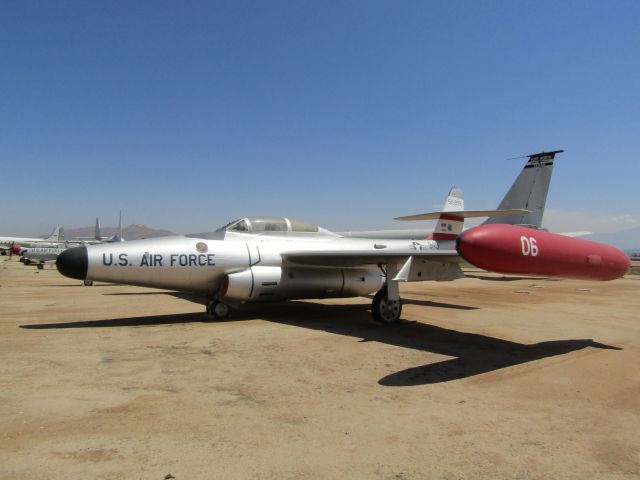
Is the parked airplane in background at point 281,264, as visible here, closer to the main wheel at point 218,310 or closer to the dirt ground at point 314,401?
the main wheel at point 218,310

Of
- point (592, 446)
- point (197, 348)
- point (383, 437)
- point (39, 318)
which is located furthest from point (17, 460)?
point (39, 318)

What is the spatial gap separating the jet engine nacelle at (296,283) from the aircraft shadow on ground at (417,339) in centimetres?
63

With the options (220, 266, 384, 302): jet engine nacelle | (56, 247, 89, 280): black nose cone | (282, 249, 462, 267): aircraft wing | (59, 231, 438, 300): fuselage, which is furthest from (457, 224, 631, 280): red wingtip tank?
(56, 247, 89, 280): black nose cone

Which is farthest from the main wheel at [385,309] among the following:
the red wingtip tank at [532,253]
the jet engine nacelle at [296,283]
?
the red wingtip tank at [532,253]

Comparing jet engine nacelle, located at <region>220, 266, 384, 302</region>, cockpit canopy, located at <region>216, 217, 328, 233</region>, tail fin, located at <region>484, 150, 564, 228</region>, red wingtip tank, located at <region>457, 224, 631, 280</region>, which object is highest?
tail fin, located at <region>484, 150, 564, 228</region>

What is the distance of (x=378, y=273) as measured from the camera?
40.8 ft

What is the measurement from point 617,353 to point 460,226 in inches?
334

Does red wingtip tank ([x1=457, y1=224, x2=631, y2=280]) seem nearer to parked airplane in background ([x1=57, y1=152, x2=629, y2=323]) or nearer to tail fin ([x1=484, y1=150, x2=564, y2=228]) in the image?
parked airplane in background ([x1=57, y1=152, x2=629, y2=323])

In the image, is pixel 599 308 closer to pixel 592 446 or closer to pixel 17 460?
pixel 592 446

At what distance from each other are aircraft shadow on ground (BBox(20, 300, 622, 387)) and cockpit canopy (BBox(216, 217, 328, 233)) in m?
2.26

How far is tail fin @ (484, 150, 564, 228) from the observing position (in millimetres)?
15391

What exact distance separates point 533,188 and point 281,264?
32.7 ft

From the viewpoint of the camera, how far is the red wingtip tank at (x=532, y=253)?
6.16 metres

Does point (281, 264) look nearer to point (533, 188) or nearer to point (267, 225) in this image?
point (267, 225)
